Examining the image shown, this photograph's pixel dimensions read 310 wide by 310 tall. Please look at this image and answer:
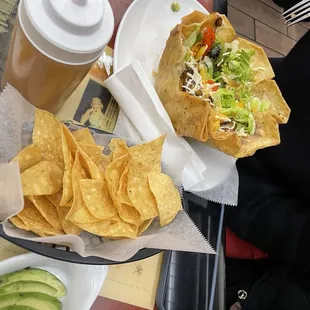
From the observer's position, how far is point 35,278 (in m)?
0.79

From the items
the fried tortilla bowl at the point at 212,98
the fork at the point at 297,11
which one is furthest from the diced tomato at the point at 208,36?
the fork at the point at 297,11

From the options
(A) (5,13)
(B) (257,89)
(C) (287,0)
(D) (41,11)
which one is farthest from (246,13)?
(D) (41,11)

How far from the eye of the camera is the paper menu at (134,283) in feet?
2.98

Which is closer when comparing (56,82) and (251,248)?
(56,82)

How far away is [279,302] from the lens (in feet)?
4.22

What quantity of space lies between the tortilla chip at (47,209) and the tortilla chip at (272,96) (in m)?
0.63

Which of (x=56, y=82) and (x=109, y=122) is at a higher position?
(x=56, y=82)

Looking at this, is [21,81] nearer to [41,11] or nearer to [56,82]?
[56,82]

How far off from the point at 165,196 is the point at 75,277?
0.20 m

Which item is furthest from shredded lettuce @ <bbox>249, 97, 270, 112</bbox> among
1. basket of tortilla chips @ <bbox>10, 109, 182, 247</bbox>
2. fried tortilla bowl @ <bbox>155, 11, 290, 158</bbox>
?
basket of tortilla chips @ <bbox>10, 109, 182, 247</bbox>

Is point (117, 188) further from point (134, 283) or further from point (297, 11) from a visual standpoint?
point (297, 11)

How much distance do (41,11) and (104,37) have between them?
104 mm

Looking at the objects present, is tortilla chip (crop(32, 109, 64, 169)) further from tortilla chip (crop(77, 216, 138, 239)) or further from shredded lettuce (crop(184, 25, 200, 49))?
shredded lettuce (crop(184, 25, 200, 49))

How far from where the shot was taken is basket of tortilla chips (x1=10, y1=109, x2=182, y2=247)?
2.51ft
